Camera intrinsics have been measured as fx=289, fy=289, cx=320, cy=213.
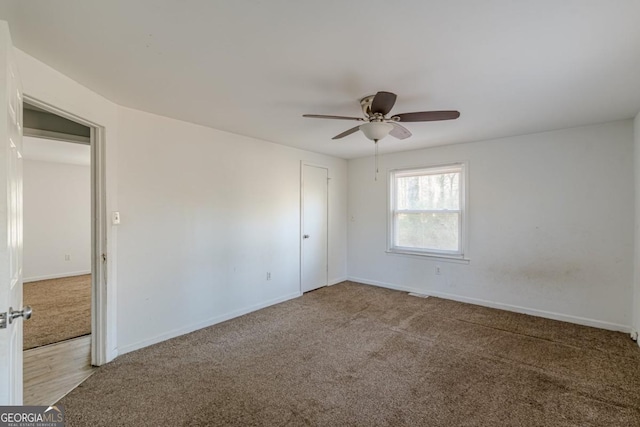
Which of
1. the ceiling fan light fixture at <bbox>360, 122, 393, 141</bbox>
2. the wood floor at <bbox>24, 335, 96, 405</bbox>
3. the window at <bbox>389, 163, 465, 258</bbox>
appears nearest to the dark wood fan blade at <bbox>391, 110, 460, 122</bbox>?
the ceiling fan light fixture at <bbox>360, 122, 393, 141</bbox>

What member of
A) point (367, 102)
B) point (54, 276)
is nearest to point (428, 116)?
point (367, 102)

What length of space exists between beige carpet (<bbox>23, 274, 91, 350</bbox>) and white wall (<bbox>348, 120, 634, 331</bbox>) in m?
4.73

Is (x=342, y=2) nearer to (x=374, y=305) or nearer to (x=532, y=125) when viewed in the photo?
(x=532, y=125)

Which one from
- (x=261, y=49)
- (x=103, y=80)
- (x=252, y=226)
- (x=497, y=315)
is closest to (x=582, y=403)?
(x=497, y=315)

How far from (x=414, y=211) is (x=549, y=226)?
5.78ft

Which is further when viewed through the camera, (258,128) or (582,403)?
(258,128)

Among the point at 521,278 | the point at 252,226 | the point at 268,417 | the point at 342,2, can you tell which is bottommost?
the point at 268,417

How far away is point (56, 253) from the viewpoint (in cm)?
587

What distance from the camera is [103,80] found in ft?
7.26

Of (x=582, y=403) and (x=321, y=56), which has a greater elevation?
(x=321, y=56)

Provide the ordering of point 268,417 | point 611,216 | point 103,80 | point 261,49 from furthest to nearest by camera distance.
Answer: point 611,216
point 103,80
point 268,417
point 261,49

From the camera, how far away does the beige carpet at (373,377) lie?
1.93 m

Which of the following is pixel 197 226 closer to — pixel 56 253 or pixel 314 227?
pixel 314 227

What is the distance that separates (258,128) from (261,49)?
174cm
